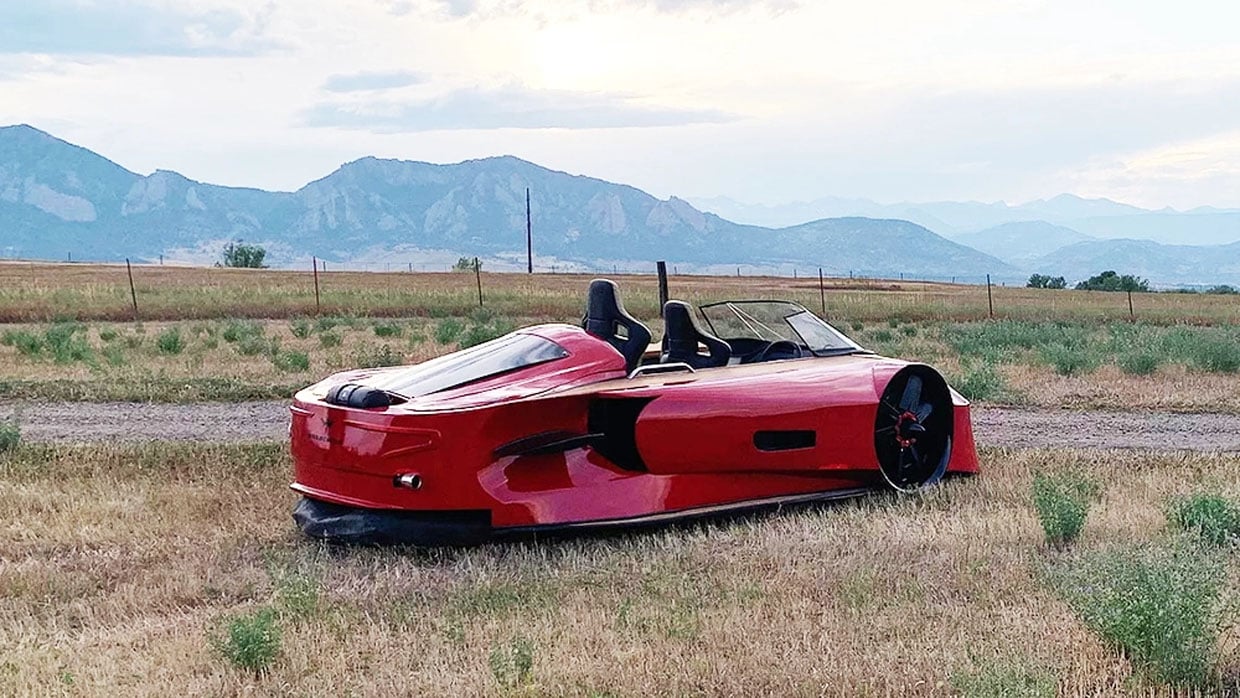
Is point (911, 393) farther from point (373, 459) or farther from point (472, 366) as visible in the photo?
point (373, 459)

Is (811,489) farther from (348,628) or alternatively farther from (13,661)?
(13,661)

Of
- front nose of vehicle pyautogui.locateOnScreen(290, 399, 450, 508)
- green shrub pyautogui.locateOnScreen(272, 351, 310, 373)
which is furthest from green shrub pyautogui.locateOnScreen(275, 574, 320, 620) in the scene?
green shrub pyautogui.locateOnScreen(272, 351, 310, 373)

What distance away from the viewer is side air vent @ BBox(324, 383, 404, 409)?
25.3ft

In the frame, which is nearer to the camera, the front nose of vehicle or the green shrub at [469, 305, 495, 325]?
the front nose of vehicle

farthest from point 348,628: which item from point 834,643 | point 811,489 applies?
point 811,489

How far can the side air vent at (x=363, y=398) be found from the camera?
7711mm

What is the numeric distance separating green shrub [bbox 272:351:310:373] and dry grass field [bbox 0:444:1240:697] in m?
7.75

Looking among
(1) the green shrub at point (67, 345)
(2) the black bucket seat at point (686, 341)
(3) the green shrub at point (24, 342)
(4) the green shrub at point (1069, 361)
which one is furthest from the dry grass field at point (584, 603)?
(3) the green shrub at point (24, 342)

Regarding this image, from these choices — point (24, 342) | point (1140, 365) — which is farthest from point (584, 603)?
point (24, 342)

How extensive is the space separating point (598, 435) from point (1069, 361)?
11.7 m

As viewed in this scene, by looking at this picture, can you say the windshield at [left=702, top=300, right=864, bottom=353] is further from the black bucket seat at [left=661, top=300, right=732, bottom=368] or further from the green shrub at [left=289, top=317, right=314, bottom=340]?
the green shrub at [left=289, top=317, right=314, bottom=340]

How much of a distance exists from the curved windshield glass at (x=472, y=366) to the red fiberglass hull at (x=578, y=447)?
3.0 inches

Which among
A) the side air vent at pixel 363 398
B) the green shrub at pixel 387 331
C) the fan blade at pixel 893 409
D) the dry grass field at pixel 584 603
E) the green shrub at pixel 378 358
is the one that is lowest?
the dry grass field at pixel 584 603

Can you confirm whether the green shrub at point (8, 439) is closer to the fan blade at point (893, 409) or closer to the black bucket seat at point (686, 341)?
the black bucket seat at point (686, 341)
